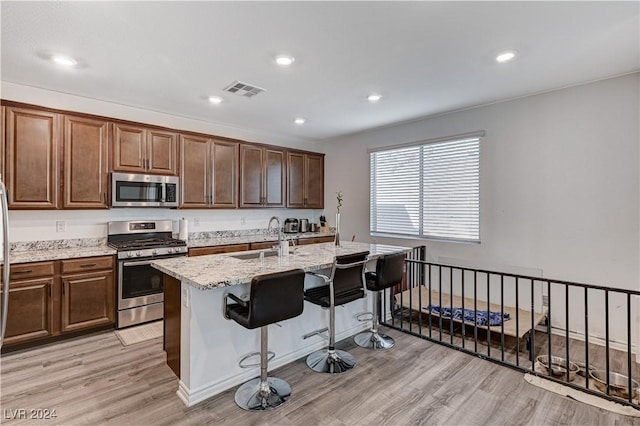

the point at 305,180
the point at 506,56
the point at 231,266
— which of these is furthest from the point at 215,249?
the point at 506,56

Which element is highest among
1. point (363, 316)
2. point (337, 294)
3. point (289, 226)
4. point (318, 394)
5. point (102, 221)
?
point (102, 221)

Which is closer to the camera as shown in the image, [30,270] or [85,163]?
[30,270]

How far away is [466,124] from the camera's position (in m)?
4.24

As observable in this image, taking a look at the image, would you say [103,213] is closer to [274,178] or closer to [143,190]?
[143,190]

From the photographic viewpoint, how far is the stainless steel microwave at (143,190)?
12.4 feet

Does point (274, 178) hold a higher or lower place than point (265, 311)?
higher

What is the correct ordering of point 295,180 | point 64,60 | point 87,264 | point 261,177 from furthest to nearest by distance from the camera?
point 295,180 → point 261,177 → point 87,264 → point 64,60

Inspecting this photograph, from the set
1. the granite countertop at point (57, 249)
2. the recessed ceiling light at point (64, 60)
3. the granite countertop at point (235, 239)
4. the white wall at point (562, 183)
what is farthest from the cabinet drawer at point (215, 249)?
the white wall at point (562, 183)

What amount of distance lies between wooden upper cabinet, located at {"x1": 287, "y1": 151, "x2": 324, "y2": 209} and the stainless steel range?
2.24m

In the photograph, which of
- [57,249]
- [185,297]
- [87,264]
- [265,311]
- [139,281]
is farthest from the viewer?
[139,281]

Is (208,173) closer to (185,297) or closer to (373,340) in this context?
(185,297)

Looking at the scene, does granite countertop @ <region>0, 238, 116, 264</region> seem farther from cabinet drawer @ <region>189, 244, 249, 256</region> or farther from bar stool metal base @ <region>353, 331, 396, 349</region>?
bar stool metal base @ <region>353, 331, 396, 349</region>

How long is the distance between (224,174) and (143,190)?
116 cm

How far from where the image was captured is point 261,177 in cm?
526
